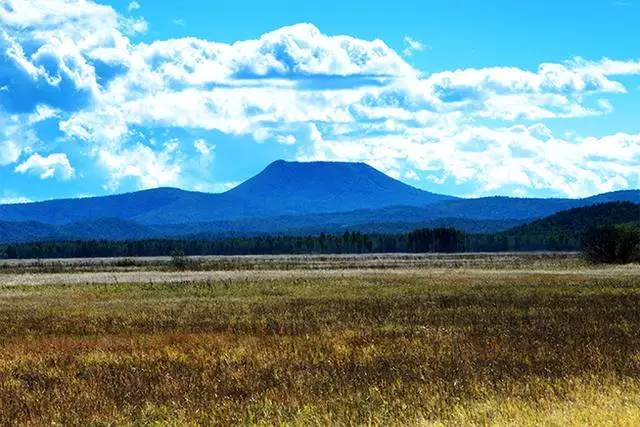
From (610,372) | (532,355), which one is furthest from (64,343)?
(610,372)

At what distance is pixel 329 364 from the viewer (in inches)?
857

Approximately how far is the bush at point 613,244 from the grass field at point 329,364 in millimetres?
73834

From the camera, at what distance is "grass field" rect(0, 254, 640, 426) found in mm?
15961

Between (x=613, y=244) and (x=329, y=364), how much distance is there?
321ft

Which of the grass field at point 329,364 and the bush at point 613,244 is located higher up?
the bush at point 613,244

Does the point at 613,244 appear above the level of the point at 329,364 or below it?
above

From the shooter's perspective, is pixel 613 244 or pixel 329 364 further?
pixel 613 244

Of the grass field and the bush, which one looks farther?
the bush

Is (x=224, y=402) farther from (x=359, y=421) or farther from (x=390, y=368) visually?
(x=390, y=368)

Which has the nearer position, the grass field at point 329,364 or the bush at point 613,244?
the grass field at point 329,364

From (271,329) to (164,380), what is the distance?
11.2m

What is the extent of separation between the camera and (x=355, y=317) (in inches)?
1372

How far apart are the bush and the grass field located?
73.8m

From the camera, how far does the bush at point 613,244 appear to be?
11312 cm
